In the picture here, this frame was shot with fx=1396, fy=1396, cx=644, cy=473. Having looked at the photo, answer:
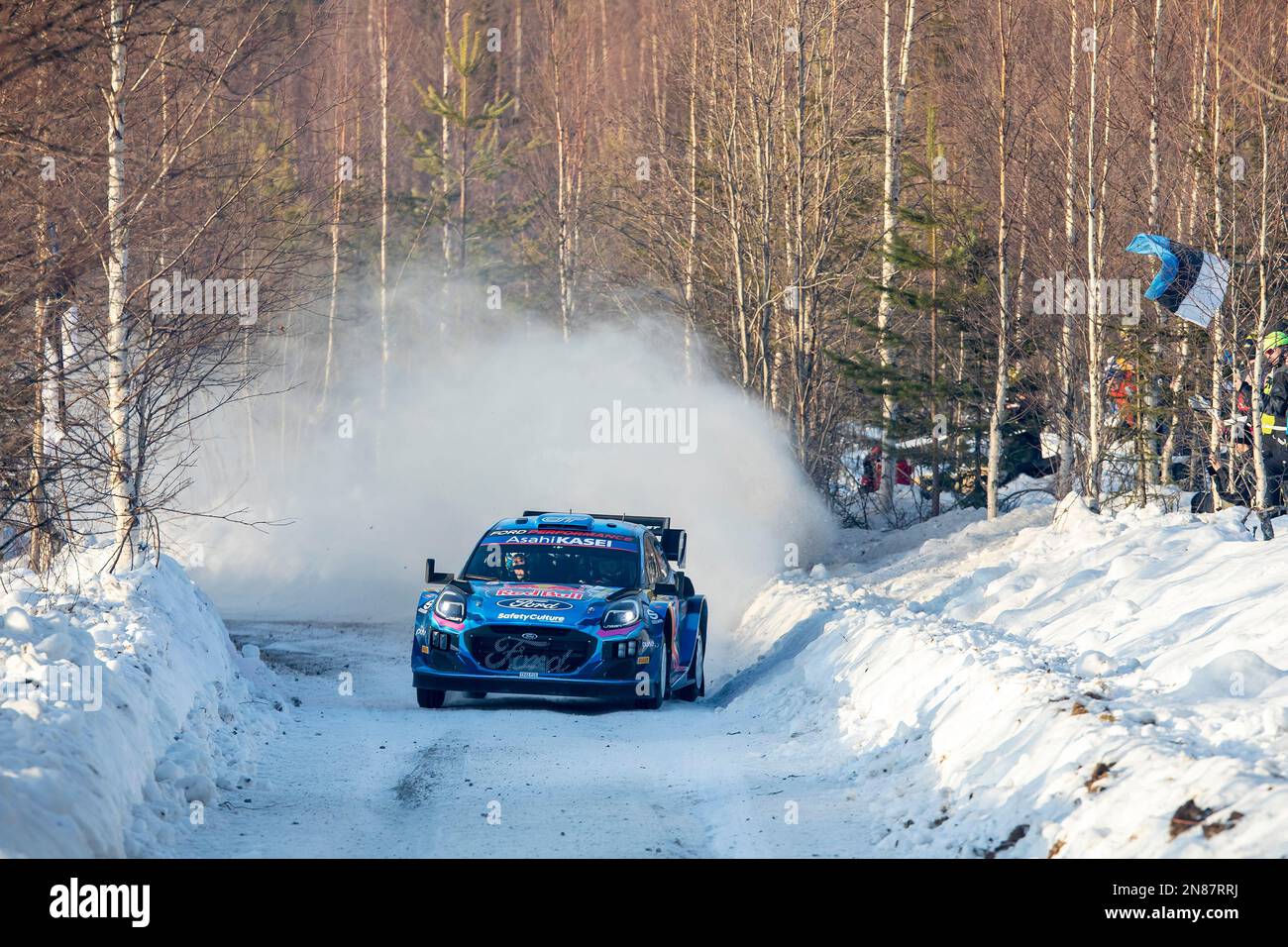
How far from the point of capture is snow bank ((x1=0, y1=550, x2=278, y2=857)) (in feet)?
20.6

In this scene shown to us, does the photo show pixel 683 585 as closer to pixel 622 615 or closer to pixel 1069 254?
pixel 622 615

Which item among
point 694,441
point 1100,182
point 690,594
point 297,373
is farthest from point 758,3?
point 297,373

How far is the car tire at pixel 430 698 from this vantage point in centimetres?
1261

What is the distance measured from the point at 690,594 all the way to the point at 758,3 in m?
16.9

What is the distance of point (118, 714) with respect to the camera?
8008 mm

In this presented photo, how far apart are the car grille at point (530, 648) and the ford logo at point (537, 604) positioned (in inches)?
9.8

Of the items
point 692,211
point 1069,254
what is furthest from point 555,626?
point 692,211

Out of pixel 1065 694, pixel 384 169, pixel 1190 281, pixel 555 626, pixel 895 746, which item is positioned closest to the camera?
pixel 1065 694

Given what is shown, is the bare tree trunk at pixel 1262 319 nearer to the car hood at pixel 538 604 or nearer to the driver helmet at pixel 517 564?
the car hood at pixel 538 604

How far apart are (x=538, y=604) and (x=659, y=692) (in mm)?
1385

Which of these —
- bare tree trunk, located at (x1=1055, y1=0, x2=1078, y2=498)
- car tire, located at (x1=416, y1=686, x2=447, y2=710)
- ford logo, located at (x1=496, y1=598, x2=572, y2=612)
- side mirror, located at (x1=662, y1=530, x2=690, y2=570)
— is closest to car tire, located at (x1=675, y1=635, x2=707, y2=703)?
side mirror, located at (x1=662, y1=530, x2=690, y2=570)
